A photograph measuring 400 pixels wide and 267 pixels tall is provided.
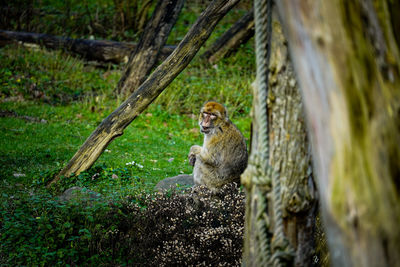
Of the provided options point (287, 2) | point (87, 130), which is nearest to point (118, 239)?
point (287, 2)

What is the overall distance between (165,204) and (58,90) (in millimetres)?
7955

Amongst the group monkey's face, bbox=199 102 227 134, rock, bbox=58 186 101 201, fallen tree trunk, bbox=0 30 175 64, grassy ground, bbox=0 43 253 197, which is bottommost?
rock, bbox=58 186 101 201

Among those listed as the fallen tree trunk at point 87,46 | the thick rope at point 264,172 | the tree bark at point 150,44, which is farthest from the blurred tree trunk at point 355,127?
the fallen tree trunk at point 87,46

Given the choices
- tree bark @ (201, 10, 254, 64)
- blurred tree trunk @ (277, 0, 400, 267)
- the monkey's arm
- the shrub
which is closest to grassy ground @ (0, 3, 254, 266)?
the shrub

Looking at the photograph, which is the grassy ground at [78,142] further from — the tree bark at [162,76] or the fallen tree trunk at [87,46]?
the tree bark at [162,76]

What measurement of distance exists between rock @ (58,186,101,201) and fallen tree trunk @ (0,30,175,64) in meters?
8.77

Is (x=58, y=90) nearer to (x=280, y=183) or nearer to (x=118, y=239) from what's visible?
(x=118, y=239)

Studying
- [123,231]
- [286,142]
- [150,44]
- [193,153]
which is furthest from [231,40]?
[286,142]

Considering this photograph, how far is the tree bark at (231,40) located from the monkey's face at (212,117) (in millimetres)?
8160

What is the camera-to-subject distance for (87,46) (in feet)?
49.2

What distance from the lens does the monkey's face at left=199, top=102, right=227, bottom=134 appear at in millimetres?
7121

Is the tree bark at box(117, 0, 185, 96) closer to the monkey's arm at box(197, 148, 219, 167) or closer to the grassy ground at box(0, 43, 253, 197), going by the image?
the grassy ground at box(0, 43, 253, 197)

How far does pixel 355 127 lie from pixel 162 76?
4.96 metres

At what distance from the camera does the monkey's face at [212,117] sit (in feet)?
23.4
